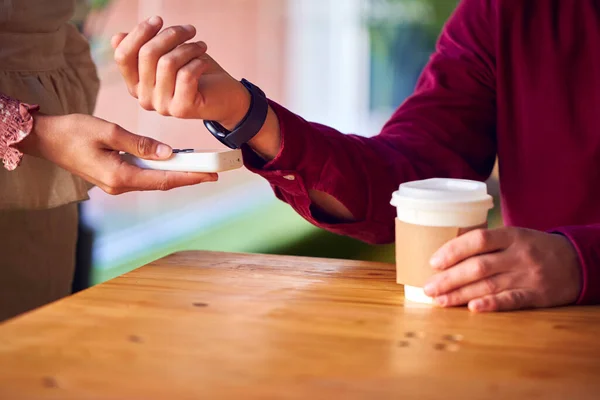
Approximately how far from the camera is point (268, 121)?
3.89 ft

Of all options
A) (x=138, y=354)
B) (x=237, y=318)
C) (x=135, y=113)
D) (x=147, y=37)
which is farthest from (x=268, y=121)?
(x=135, y=113)

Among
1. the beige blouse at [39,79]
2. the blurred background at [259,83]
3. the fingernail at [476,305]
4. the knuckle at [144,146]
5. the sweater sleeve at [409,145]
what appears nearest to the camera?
the fingernail at [476,305]

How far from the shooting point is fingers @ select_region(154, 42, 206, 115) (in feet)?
3.40

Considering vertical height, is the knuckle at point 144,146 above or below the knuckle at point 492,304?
above

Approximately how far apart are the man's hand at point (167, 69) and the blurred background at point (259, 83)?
1990 mm

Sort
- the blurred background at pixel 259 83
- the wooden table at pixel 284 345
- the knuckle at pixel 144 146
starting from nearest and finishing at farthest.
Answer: the wooden table at pixel 284 345 < the knuckle at pixel 144 146 < the blurred background at pixel 259 83

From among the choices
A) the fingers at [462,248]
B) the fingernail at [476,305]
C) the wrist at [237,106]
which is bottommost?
the fingernail at [476,305]

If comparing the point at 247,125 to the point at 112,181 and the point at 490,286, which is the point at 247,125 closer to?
the point at 112,181

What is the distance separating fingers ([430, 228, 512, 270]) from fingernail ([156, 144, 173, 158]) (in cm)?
38

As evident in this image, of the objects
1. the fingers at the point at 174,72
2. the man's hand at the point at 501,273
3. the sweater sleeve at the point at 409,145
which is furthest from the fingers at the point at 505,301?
the fingers at the point at 174,72

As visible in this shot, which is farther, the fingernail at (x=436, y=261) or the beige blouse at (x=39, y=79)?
the beige blouse at (x=39, y=79)

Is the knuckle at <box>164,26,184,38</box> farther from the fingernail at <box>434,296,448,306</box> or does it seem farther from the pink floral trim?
the fingernail at <box>434,296,448,306</box>

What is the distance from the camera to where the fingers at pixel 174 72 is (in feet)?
3.40

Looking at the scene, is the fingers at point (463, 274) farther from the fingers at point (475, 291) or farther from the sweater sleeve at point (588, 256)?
the sweater sleeve at point (588, 256)
